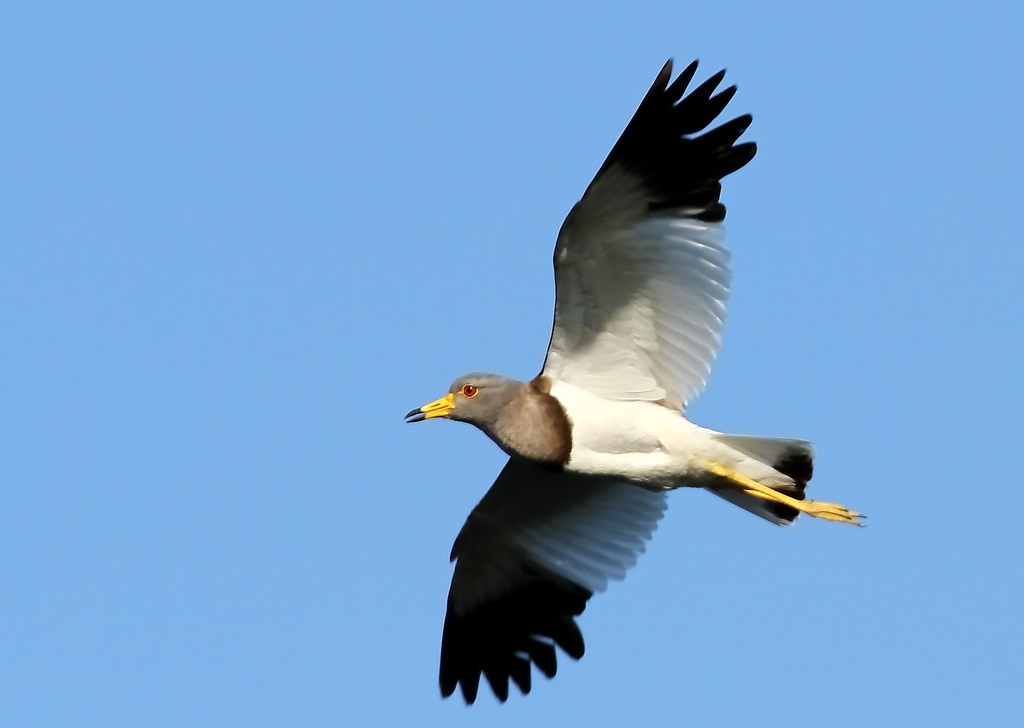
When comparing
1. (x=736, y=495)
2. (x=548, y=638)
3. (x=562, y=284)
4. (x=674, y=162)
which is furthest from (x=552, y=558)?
(x=674, y=162)

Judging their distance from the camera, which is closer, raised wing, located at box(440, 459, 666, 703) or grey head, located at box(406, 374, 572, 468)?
grey head, located at box(406, 374, 572, 468)

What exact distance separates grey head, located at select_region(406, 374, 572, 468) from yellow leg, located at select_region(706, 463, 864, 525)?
4.24ft

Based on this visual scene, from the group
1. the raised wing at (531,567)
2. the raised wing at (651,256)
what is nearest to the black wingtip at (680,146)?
the raised wing at (651,256)

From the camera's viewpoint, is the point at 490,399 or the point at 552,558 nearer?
the point at 490,399

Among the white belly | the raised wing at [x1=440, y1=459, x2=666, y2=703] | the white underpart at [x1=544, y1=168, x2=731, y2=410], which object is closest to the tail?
the white belly

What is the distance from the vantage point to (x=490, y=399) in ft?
41.5

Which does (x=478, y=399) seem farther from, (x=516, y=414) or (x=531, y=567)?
(x=531, y=567)

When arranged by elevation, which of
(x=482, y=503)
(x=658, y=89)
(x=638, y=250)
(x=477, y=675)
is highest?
(x=658, y=89)

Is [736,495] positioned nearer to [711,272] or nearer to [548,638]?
[711,272]

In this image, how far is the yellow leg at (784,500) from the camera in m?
12.5

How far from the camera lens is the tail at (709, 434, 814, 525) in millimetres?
12445

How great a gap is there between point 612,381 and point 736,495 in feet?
4.69

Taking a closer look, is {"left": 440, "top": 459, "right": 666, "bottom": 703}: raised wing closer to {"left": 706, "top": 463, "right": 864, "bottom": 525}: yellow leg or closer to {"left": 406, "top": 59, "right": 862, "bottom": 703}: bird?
{"left": 406, "top": 59, "right": 862, "bottom": 703}: bird

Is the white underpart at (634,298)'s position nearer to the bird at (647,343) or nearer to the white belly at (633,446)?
the bird at (647,343)
